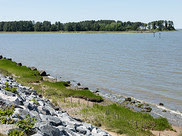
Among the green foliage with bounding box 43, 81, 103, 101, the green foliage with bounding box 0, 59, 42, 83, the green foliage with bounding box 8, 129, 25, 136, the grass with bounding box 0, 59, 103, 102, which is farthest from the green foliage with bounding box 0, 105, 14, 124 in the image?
the green foliage with bounding box 0, 59, 42, 83

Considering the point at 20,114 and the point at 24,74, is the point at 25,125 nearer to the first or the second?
the point at 20,114

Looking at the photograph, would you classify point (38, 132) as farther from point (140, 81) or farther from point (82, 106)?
point (140, 81)

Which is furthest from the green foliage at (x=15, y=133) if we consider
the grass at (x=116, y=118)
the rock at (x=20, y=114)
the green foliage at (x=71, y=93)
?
the green foliage at (x=71, y=93)

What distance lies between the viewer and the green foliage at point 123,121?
16.4 meters

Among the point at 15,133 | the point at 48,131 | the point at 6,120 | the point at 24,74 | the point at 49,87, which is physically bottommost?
the point at 49,87

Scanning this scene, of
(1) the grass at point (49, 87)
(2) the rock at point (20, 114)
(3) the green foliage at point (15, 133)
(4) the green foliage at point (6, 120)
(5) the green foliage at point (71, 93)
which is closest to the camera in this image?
(3) the green foliage at point (15, 133)

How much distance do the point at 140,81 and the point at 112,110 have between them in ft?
49.1

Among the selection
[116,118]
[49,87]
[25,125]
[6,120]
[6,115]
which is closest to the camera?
[25,125]

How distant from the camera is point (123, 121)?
17.3 m

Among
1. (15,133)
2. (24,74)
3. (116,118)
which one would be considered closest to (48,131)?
(15,133)

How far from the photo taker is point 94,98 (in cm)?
2480

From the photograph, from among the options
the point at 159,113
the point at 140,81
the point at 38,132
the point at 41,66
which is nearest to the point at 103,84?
the point at 140,81

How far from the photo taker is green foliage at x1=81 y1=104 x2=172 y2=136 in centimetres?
1642

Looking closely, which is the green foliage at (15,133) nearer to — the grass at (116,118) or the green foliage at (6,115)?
the green foliage at (6,115)
